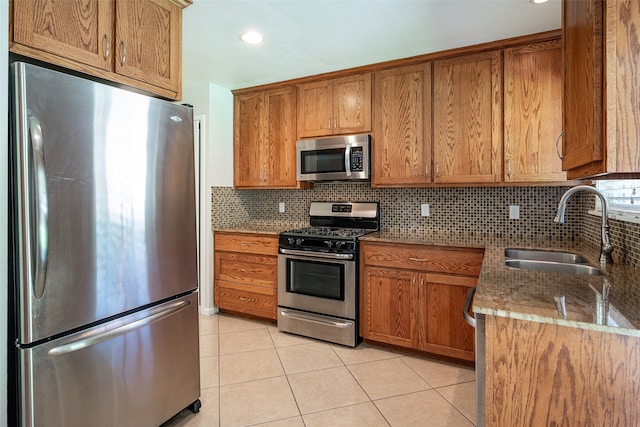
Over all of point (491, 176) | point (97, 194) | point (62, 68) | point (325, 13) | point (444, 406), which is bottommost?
point (444, 406)

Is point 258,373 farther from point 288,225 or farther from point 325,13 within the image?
point 325,13

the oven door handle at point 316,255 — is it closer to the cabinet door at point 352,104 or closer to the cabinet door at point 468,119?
the cabinet door at point 468,119

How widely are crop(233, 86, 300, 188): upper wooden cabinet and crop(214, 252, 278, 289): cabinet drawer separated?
2.47 ft

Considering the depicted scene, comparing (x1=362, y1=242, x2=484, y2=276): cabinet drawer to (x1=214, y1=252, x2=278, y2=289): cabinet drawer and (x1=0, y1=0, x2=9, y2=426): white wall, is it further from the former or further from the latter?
(x1=0, y1=0, x2=9, y2=426): white wall

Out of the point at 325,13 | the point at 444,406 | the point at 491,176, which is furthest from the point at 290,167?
the point at 444,406

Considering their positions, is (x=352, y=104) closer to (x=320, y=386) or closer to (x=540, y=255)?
(x=540, y=255)

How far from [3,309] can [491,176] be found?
112 inches

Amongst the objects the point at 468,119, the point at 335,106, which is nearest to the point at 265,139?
the point at 335,106

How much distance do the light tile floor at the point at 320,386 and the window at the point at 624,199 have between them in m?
1.29

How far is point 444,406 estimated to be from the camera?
200 cm

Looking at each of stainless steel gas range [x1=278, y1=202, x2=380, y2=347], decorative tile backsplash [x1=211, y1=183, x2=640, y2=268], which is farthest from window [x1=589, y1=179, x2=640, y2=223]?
stainless steel gas range [x1=278, y1=202, x2=380, y2=347]

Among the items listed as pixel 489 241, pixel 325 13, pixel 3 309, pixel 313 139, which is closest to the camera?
pixel 3 309

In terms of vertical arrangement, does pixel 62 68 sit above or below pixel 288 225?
above

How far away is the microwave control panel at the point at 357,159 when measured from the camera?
3014 millimetres
